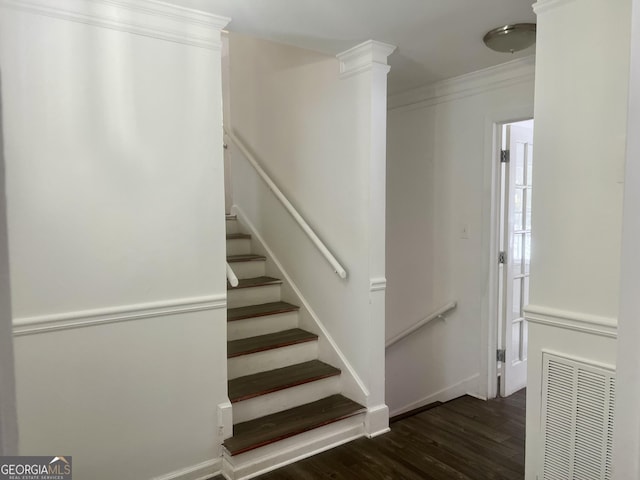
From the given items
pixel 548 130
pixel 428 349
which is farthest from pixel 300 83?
pixel 428 349

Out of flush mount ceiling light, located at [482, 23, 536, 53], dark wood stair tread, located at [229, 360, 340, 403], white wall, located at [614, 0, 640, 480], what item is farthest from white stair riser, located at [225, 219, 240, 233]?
white wall, located at [614, 0, 640, 480]

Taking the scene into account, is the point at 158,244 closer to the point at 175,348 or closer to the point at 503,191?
the point at 175,348

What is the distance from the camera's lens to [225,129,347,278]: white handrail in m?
2.83

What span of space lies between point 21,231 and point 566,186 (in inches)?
87.0

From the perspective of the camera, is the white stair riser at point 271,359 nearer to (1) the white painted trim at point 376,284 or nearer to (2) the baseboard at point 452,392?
→ (1) the white painted trim at point 376,284

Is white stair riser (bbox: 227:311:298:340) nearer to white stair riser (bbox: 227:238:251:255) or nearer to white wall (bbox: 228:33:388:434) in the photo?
white wall (bbox: 228:33:388:434)

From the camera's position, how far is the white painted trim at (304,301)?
2812mm

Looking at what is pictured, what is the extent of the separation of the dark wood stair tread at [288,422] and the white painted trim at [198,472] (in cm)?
13

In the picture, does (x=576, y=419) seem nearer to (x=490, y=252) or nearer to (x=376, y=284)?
(x=376, y=284)

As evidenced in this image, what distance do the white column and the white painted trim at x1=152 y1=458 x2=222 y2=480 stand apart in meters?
0.91

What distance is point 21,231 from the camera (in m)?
1.82

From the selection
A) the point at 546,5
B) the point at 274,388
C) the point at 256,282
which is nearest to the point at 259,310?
the point at 256,282

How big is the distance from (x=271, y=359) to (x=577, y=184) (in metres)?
1.96

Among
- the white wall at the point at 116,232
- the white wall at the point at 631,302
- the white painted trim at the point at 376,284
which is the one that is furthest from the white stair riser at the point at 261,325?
the white wall at the point at 631,302
